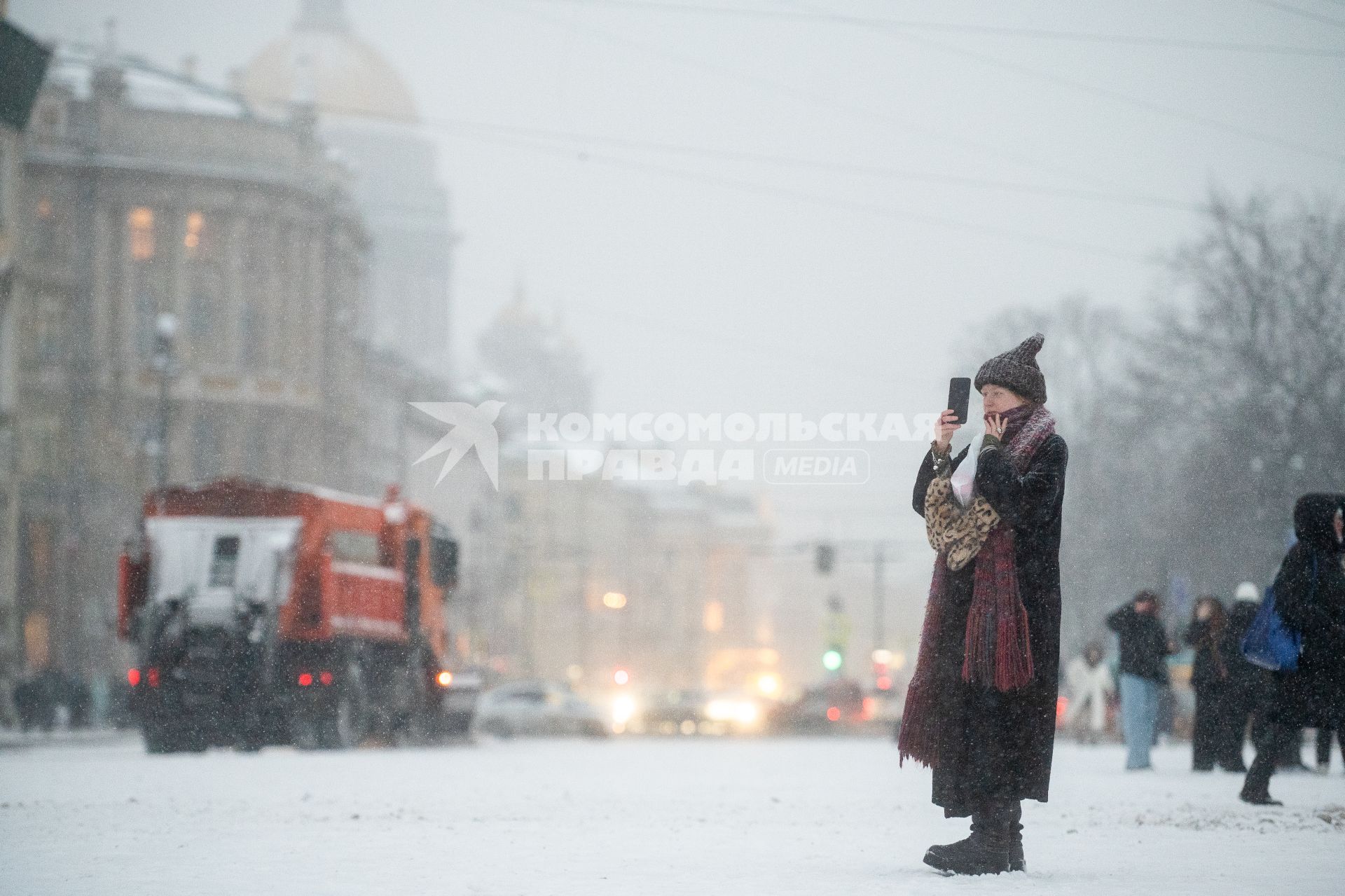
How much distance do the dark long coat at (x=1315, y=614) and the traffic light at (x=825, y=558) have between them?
125 ft

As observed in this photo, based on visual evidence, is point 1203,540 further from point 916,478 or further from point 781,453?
point 916,478

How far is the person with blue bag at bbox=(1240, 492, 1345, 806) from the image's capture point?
11.6 meters

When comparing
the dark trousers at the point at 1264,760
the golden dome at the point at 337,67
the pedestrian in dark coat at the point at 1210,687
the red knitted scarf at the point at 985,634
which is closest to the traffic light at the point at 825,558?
the pedestrian in dark coat at the point at 1210,687

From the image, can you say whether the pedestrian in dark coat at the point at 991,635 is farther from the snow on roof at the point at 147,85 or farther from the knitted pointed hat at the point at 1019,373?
the snow on roof at the point at 147,85

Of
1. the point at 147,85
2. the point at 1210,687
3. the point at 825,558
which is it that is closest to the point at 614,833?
the point at 1210,687

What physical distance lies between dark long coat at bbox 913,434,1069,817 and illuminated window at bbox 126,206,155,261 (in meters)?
62.8

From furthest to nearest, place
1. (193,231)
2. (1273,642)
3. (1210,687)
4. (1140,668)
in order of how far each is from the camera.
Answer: (193,231)
(1140,668)
(1210,687)
(1273,642)

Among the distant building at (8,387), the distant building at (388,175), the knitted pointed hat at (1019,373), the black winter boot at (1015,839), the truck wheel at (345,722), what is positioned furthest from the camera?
the distant building at (388,175)

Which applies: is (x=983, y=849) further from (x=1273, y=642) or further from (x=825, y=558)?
(x=825, y=558)

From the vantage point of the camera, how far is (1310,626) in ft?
38.2

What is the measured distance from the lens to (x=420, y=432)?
85.5m

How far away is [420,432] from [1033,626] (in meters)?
77.8

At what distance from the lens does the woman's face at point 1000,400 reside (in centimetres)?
865

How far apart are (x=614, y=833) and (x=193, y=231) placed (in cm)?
6087
